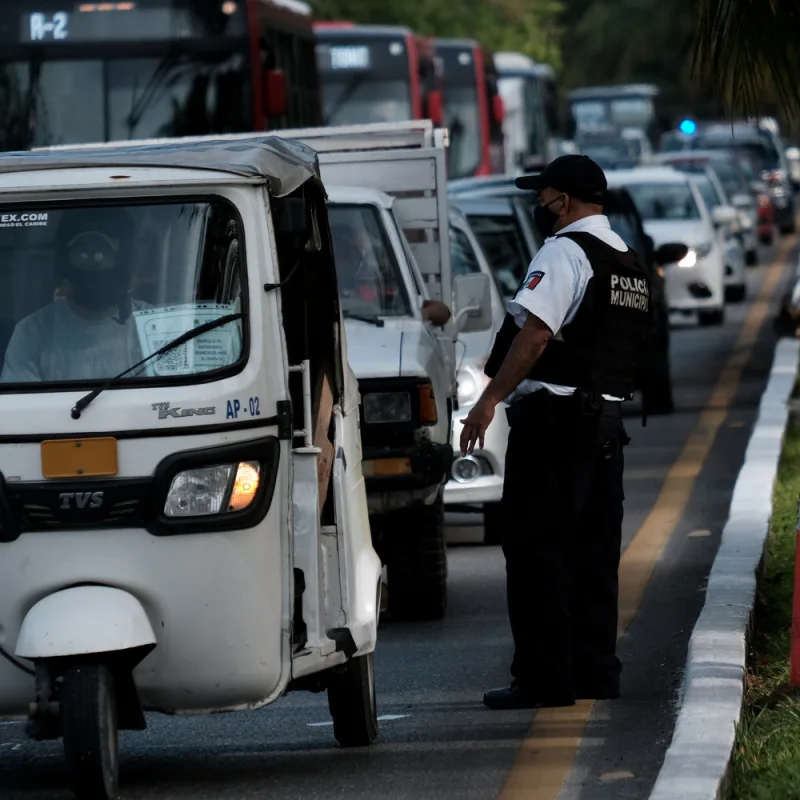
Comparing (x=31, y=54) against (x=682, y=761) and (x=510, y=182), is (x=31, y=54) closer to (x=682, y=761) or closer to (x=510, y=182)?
(x=510, y=182)

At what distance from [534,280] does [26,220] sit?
1834mm

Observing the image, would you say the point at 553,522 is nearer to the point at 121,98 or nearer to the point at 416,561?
the point at 416,561

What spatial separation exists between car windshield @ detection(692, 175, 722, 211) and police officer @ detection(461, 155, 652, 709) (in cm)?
2326

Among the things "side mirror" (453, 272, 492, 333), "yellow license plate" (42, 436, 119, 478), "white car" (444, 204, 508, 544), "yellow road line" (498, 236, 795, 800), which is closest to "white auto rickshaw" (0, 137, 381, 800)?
"yellow license plate" (42, 436, 119, 478)

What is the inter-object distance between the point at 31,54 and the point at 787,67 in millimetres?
10385

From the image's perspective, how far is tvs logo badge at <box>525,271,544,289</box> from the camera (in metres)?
7.31

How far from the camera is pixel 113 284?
6.22m

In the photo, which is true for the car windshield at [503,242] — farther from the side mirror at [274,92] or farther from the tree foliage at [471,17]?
the tree foliage at [471,17]

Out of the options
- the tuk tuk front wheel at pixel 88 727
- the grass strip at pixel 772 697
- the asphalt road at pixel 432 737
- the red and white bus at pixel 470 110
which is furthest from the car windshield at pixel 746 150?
the tuk tuk front wheel at pixel 88 727

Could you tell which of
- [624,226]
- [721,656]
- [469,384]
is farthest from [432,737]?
[624,226]

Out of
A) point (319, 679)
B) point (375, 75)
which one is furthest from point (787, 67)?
point (375, 75)

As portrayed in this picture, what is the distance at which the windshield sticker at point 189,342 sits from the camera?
6113 mm

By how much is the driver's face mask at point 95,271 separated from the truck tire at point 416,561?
360 cm

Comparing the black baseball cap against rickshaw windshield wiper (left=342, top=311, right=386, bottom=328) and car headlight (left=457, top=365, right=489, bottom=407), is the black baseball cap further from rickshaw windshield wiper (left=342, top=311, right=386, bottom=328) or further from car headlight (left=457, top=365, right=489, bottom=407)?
car headlight (left=457, top=365, right=489, bottom=407)
